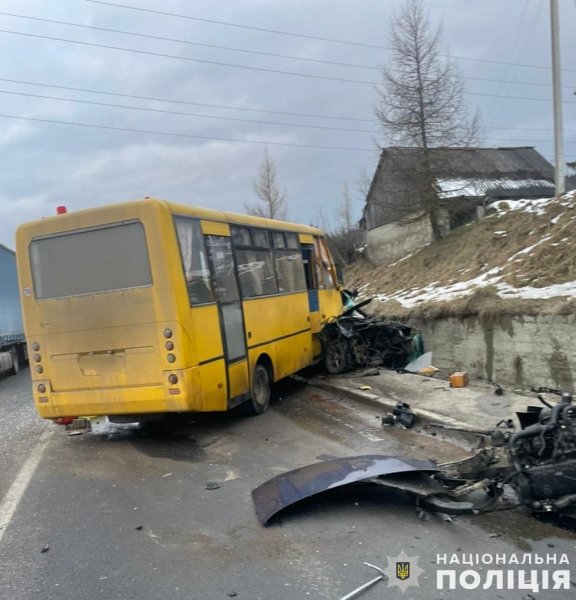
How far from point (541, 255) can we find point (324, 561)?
34.6 feet

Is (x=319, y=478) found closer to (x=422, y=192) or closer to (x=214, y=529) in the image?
(x=214, y=529)

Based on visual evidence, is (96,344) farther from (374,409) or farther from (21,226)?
(374,409)

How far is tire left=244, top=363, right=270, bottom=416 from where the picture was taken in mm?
8516

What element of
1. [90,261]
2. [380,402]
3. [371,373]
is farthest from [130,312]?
[371,373]

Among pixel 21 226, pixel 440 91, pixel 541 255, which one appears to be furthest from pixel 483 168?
pixel 21 226

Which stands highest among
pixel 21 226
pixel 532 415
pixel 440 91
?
pixel 440 91

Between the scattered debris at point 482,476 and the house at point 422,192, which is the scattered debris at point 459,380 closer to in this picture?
the scattered debris at point 482,476

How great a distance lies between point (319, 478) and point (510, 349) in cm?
727

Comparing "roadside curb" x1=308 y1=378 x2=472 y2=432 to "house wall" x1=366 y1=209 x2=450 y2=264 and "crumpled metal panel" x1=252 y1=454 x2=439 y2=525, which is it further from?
"house wall" x1=366 y1=209 x2=450 y2=264

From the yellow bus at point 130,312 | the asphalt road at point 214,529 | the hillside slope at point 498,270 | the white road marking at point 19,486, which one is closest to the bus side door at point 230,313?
the yellow bus at point 130,312

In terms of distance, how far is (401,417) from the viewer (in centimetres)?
750

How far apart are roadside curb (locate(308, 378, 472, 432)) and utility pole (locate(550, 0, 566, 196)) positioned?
10.1 m

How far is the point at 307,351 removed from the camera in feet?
36.2

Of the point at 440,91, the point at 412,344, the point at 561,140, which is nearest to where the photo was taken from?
the point at 412,344
